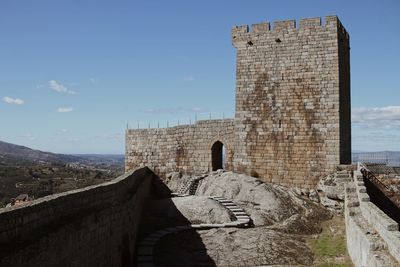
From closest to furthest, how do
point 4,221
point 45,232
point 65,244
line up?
point 4,221 → point 45,232 → point 65,244

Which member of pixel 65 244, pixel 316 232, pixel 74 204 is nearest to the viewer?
pixel 65 244

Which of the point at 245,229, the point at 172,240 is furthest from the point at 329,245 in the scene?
the point at 172,240

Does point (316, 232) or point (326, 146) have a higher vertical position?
point (326, 146)

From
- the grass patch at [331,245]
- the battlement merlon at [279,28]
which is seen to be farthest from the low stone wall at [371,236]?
the battlement merlon at [279,28]

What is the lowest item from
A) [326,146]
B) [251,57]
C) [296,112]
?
[326,146]

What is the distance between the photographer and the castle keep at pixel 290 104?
1953 centimetres

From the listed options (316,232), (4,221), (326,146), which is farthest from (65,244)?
(326,146)

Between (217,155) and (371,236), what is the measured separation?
13626mm

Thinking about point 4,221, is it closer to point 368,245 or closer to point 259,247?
point 368,245

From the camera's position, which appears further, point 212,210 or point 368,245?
point 212,210

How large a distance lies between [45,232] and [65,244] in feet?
2.66

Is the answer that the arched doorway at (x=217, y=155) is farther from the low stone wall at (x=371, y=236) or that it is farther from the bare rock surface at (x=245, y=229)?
the low stone wall at (x=371, y=236)

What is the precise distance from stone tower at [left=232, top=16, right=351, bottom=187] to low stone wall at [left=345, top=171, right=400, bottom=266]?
191 inches

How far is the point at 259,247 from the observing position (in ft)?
45.2
